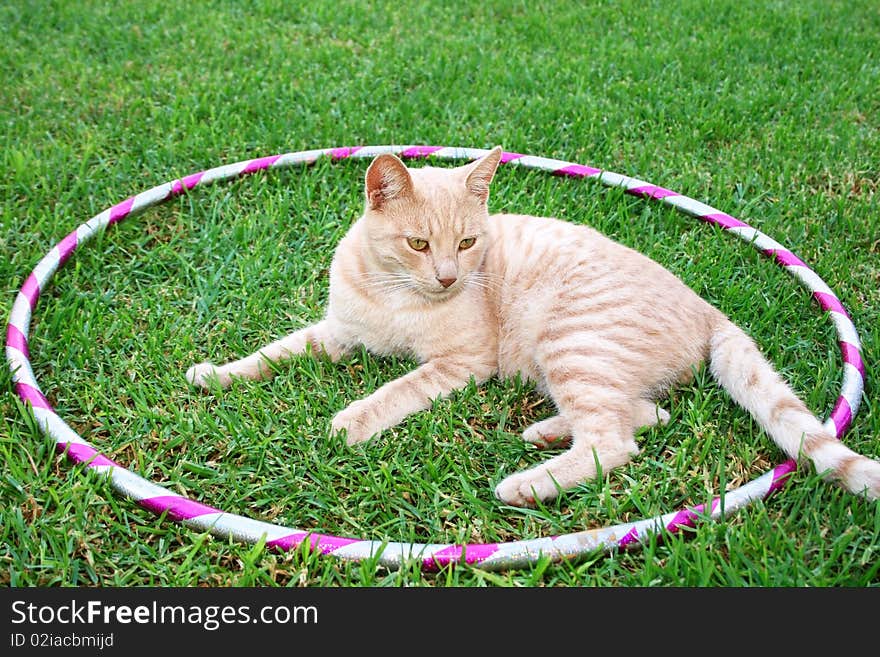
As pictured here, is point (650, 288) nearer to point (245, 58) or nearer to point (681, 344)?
point (681, 344)

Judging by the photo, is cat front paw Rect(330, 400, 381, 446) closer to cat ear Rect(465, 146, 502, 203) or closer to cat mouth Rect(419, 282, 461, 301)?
cat mouth Rect(419, 282, 461, 301)

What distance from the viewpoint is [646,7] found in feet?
24.0

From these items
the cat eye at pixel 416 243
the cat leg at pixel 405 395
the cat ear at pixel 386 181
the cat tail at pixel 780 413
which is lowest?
the cat leg at pixel 405 395

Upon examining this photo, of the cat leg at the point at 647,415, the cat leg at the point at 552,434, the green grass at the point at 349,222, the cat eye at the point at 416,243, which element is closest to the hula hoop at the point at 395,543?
the green grass at the point at 349,222

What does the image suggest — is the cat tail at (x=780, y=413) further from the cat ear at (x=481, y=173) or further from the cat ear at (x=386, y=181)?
the cat ear at (x=386, y=181)

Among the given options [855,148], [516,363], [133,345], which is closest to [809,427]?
[516,363]

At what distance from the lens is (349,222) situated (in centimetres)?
436

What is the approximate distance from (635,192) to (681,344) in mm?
1600

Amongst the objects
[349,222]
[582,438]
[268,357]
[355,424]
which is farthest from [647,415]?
[349,222]

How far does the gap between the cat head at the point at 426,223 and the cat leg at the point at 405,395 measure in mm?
308

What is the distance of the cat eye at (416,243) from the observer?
3191 mm

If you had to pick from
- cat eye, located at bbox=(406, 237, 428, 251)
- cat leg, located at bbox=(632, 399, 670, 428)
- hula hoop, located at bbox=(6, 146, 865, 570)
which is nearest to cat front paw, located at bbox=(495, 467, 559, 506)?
hula hoop, located at bbox=(6, 146, 865, 570)

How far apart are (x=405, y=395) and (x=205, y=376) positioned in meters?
0.84

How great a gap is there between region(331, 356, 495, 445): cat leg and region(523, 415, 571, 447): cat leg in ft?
1.29
